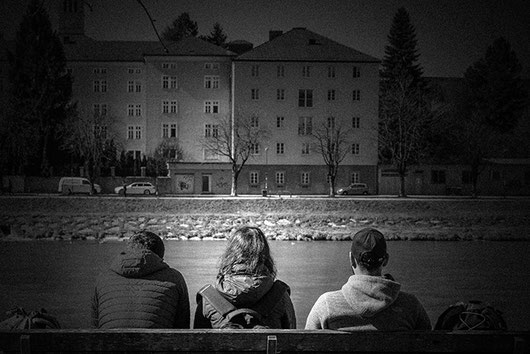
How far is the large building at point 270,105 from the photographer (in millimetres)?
63031

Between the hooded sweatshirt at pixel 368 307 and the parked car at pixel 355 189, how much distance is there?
5440 centimetres

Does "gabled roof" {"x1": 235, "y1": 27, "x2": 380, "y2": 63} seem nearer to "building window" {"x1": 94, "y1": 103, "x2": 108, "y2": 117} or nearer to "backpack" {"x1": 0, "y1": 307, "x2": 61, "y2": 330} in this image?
"building window" {"x1": 94, "y1": 103, "x2": 108, "y2": 117}

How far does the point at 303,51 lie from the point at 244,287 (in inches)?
2464

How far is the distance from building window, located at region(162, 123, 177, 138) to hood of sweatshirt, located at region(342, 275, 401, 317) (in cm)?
6284

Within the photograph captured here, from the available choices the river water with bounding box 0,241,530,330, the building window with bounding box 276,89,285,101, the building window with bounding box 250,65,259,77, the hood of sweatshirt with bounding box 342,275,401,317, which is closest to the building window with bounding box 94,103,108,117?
the building window with bounding box 250,65,259,77

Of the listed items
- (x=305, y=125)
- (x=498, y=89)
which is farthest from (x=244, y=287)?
(x=498, y=89)

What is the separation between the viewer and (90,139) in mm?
61281

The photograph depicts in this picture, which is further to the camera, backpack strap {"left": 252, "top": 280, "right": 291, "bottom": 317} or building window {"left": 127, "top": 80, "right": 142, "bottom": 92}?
building window {"left": 127, "top": 80, "right": 142, "bottom": 92}

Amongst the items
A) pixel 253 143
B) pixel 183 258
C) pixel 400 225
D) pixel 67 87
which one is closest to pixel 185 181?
pixel 253 143

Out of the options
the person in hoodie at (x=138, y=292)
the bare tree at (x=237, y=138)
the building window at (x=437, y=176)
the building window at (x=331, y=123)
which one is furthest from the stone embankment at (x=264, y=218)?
the person in hoodie at (x=138, y=292)

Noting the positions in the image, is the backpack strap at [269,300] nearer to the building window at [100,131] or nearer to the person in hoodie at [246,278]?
the person in hoodie at [246,278]

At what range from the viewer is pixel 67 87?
216 ft

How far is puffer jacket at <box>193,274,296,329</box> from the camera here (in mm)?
4453

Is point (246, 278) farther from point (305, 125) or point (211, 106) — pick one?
point (211, 106)
